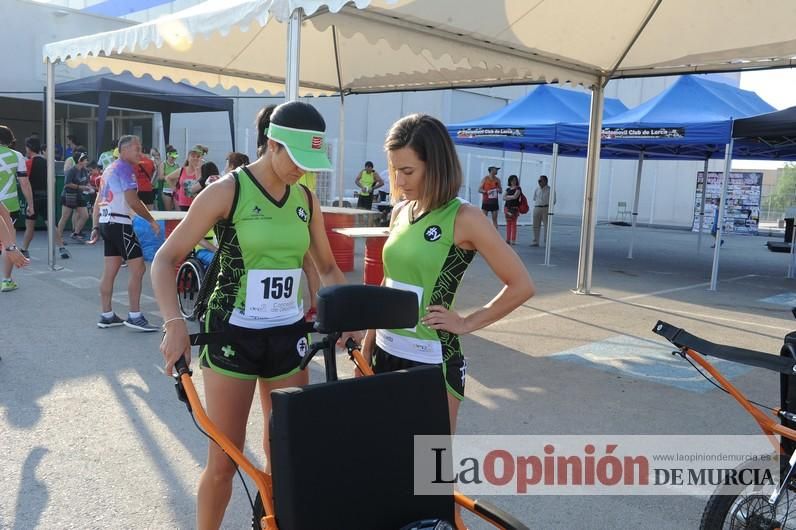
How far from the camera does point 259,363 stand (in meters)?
2.50

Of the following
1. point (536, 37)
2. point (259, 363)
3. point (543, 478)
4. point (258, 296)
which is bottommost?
point (543, 478)

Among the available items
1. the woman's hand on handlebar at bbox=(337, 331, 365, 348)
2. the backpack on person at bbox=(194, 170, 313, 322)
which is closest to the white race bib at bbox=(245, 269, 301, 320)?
the backpack on person at bbox=(194, 170, 313, 322)

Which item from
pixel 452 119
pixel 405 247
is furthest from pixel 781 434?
pixel 452 119

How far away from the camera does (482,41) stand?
25.8ft

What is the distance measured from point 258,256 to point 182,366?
1.89ft

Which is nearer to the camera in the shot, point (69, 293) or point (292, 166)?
point (292, 166)

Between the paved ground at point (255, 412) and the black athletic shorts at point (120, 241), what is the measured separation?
31.8 inches

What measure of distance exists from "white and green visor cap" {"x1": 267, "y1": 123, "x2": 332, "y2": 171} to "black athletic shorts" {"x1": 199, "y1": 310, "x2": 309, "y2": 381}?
25.7 inches

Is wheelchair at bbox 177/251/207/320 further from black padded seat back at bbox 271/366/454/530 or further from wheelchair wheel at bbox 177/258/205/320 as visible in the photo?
black padded seat back at bbox 271/366/454/530

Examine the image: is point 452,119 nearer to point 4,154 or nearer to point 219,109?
point 219,109

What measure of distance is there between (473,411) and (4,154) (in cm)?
670

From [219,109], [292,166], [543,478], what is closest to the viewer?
[292,166]

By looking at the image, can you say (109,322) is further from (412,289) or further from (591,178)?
(591,178)

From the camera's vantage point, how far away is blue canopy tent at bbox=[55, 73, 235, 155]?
15906 mm
